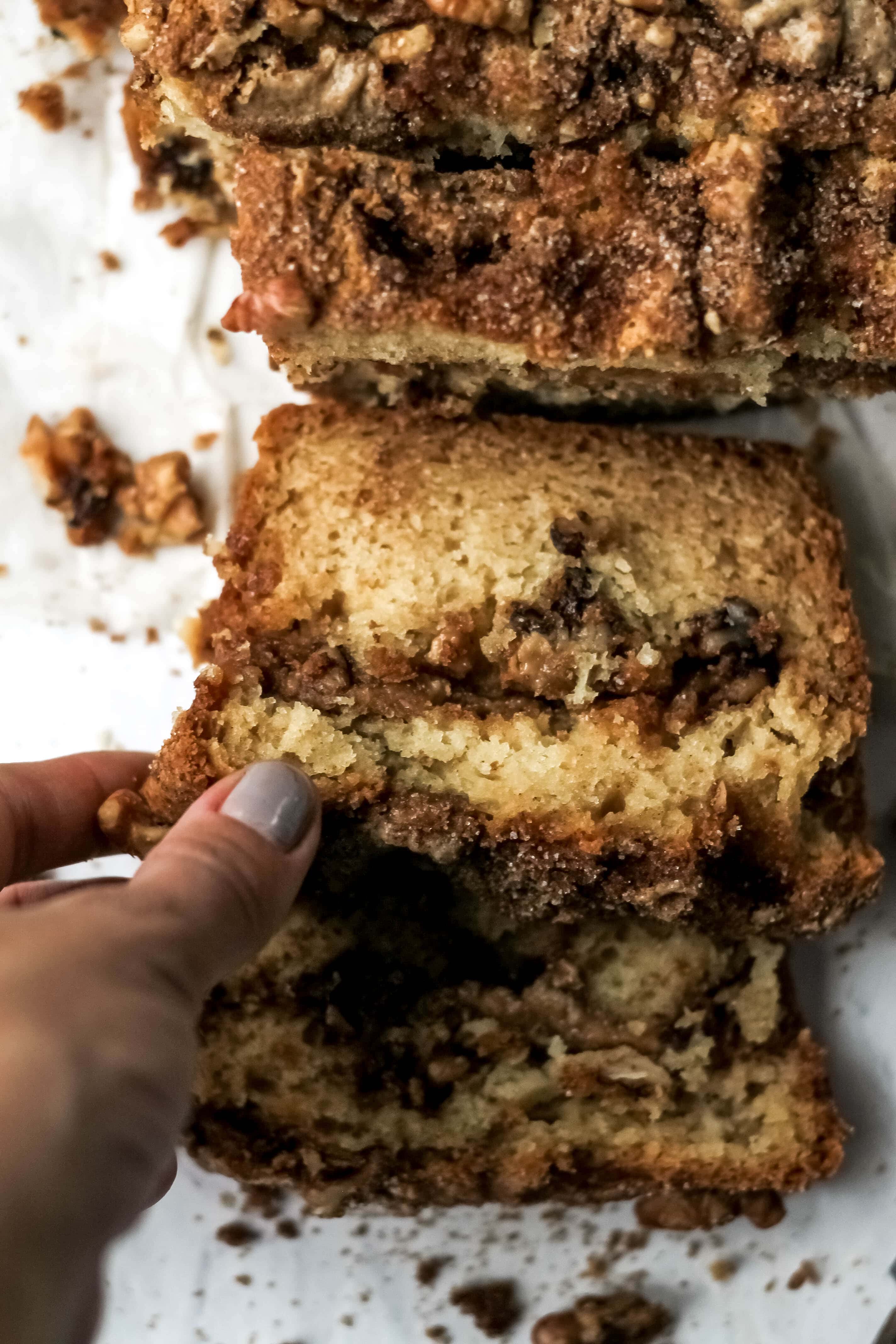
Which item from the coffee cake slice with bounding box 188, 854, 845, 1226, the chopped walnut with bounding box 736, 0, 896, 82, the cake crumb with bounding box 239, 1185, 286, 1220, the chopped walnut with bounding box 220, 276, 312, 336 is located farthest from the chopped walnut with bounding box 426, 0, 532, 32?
the cake crumb with bounding box 239, 1185, 286, 1220

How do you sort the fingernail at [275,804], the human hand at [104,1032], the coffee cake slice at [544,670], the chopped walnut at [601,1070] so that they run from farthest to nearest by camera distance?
the chopped walnut at [601,1070], the coffee cake slice at [544,670], the fingernail at [275,804], the human hand at [104,1032]

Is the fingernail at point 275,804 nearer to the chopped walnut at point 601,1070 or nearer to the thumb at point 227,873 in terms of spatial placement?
the thumb at point 227,873

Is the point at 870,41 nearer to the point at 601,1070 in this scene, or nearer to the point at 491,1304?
the point at 601,1070

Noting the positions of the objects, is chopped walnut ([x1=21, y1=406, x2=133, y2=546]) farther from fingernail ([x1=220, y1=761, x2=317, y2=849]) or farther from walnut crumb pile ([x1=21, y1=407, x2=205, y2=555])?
fingernail ([x1=220, y1=761, x2=317, y2=849])

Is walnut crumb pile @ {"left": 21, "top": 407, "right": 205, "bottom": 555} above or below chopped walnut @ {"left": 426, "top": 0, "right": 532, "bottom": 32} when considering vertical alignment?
below

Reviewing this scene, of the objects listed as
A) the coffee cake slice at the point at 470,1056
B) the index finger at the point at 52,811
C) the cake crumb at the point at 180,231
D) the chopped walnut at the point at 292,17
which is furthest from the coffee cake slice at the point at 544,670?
the chopped walnut at the point at 292,17

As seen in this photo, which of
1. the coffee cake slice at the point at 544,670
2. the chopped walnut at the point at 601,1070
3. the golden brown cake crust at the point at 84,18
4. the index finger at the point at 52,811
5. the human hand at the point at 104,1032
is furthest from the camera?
the golden brown cake crust at the point at 84,18
